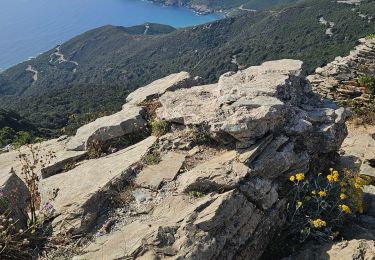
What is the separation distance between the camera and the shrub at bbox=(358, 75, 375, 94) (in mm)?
16969

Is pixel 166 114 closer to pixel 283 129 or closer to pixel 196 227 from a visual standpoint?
pixel 283 129

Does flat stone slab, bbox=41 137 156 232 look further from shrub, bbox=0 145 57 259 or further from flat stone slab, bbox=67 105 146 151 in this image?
flat stone slab, bbox=67 105 146 151

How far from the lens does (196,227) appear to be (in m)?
7.10

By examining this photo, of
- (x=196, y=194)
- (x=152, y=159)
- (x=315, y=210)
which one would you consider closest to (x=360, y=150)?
(x=315, y=210)

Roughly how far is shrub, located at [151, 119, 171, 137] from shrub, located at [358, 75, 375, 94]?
9.99 meters

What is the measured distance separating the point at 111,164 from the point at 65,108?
10624 centimetres

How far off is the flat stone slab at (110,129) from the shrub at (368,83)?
9.76 m

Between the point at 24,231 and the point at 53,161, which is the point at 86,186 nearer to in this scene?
the point at 24,231

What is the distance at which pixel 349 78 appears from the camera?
18.0 meters

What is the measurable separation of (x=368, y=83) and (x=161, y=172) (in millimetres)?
11330

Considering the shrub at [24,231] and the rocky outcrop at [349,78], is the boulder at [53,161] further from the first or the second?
the rocky outcrop at [349,78]

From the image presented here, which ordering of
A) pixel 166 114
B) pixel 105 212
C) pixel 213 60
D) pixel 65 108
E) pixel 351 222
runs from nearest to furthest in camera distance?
pixel 105 212 < pixel 351 222 < pixel 166 114 < pixel 65 108 < pixel 213 60

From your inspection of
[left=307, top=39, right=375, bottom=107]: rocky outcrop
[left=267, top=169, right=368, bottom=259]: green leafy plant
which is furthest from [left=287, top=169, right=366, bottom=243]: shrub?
[left=307, top=39, right=375, bottom=107]: rocky outcrop

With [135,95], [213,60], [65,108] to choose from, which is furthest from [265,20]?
[135,95]
